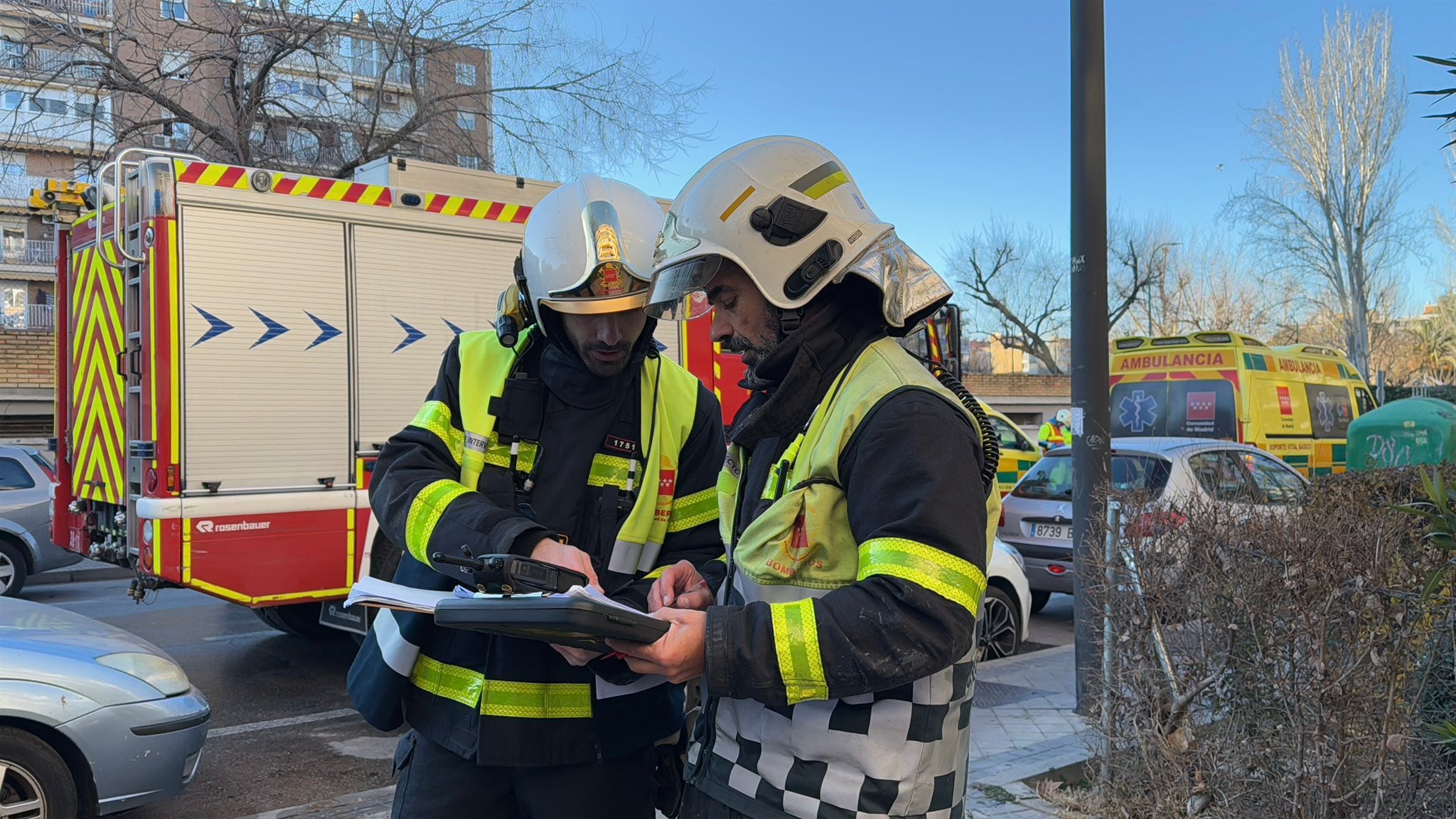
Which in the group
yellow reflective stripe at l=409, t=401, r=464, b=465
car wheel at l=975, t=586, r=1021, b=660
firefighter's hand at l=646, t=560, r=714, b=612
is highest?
yellow reflective stripe at l=409, t=401, r=464, b=465

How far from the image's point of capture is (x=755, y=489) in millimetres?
1928

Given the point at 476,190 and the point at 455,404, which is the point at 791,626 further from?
the point at 476,190

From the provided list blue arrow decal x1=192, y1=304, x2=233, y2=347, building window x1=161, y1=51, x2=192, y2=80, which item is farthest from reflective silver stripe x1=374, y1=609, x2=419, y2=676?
building window x1=161, y1=51, x2=192, y2=80

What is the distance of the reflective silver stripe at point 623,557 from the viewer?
8.02 ft

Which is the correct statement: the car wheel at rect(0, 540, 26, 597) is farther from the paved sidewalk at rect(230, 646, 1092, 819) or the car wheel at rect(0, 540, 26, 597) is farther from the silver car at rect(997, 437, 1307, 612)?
the silver car at rect(997, 437, 1307, 612)

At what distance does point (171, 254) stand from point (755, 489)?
17.4 ft

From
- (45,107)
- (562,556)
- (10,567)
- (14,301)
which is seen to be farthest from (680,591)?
(14,301)

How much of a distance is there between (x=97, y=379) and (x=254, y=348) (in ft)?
4.67

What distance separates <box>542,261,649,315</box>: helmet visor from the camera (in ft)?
7.90

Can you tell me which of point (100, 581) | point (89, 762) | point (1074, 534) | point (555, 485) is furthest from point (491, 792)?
point (100, 581)

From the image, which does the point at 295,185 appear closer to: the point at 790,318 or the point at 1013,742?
the point at 1013,742

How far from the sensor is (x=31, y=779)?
384 centimetres

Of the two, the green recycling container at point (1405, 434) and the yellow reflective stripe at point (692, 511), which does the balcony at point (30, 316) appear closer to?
the green recycling container at point (1405, 434)

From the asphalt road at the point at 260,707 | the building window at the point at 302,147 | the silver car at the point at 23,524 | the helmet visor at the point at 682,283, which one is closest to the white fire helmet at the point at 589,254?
the helmet visor at the point at 682,283
